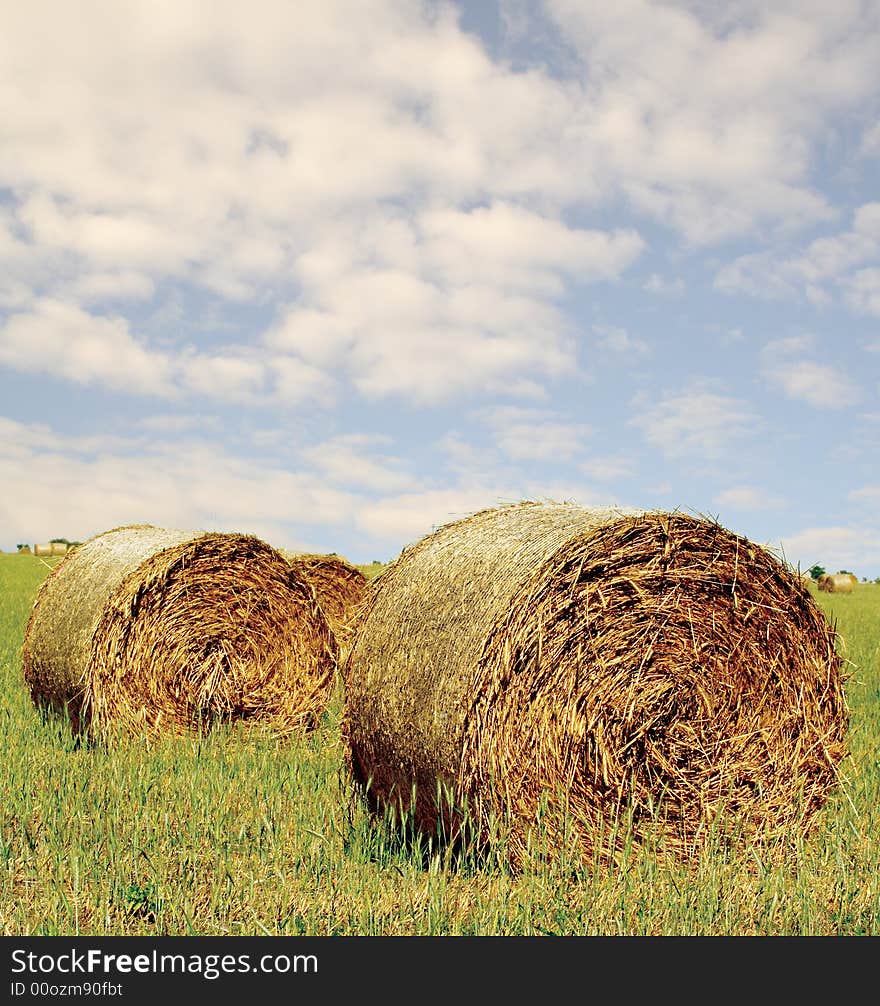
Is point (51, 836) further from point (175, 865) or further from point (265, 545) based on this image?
point (265, 545)

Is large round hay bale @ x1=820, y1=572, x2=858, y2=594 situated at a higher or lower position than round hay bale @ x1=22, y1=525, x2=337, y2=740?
higher

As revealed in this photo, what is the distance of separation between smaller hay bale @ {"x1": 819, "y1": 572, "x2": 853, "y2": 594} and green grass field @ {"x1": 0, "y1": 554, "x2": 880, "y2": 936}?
32.1 m

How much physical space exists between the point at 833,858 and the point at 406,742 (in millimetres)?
2601

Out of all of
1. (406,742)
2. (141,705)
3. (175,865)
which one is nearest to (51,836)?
(175,865)

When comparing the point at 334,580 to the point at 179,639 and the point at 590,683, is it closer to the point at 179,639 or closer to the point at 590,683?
the point at 179,639

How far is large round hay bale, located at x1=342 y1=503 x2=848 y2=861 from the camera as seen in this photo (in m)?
5.11

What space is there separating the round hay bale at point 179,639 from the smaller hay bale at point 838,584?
31792 mm

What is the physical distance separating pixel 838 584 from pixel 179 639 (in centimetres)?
3324

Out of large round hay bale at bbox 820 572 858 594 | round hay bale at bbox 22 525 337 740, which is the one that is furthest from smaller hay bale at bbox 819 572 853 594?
round hay bale at bbox 22 525 337 740

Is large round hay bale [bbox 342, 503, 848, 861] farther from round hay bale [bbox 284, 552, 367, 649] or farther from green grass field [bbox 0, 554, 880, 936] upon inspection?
round hay bale [bbox 284, 552, 367, 649]

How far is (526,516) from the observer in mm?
5953

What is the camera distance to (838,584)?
36656 mm

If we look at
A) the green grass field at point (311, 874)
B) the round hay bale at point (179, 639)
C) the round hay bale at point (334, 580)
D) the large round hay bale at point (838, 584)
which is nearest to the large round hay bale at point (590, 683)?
A: the green grass field at point (311, 874)

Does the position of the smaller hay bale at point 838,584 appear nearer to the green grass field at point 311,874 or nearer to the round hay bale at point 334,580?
the round hay bale at point 334,580
